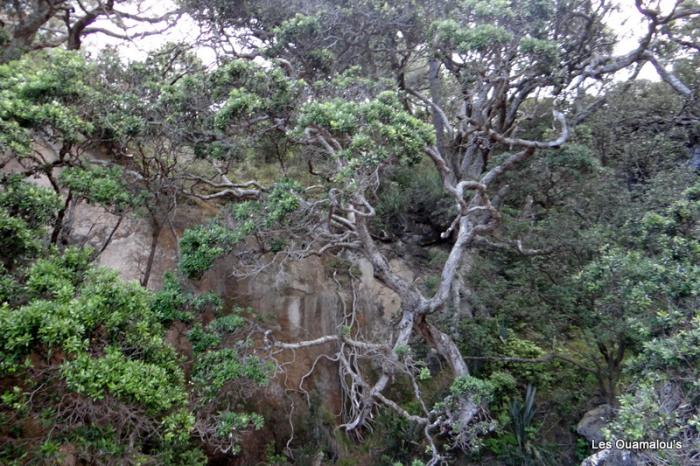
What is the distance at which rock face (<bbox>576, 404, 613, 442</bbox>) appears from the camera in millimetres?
8706

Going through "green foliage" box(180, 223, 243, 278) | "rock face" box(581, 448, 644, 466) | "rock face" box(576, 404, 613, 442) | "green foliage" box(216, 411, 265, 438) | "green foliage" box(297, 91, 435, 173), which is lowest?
"rock face" box(576, 404, 613, 442)

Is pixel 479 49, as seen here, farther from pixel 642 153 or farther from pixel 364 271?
pixel 364 271

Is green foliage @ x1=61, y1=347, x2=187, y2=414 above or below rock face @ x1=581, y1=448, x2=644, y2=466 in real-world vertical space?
above

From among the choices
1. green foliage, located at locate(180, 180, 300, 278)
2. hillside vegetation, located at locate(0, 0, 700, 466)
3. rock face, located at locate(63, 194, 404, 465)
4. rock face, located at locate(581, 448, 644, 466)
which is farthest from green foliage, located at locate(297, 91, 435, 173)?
rock face, located at locate(581, 448, 644, 466)

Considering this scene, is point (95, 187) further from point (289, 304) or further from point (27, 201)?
point (289, 304)

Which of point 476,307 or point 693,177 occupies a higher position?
point 693,177

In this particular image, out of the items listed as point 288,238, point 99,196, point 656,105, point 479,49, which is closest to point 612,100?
point 656,105

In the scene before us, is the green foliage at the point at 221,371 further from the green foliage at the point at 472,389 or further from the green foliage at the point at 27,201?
the green foliage at the point at 472,389

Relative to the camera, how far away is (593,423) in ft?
29.4

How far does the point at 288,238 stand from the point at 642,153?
710 cm

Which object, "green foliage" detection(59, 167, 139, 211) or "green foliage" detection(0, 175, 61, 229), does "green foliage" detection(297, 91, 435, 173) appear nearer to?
"green foliage" detection(59, 167, 139, 211)

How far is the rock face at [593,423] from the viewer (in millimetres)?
8706

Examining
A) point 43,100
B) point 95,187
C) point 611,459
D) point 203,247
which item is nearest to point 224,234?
point 203,247

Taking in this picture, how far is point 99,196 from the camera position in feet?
21.9
